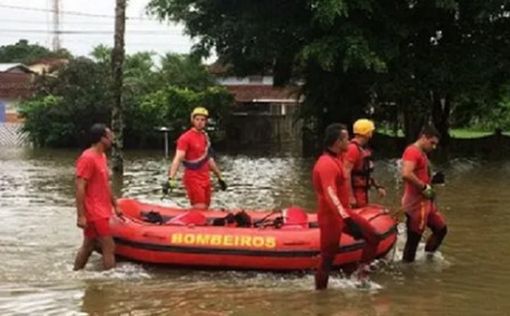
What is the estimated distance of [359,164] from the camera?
10102 millimetres

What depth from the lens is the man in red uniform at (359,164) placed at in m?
10.0

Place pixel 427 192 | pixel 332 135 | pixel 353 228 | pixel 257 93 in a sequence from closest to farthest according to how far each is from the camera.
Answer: pixel 353 228 < pixel 332 135 < pixel 427 192 < pixel 257 93

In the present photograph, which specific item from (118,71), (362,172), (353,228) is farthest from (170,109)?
(353,228)

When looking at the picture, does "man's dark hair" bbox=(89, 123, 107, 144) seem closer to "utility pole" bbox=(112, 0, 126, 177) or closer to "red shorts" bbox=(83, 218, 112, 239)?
"red shorts" bbox=(83, 218, 112, 239)

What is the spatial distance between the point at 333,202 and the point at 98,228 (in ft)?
8.37

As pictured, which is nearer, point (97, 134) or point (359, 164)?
point (97, 134)

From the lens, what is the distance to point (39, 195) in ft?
57.9

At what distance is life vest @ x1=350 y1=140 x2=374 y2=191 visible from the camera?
1011 centimetres

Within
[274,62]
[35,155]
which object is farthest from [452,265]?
[35,155]

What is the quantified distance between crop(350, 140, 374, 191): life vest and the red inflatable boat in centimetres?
38

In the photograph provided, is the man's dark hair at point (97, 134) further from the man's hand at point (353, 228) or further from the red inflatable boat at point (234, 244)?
the man's hand at point (353, 228)

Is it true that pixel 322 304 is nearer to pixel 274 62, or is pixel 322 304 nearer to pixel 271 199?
pixel 271 199

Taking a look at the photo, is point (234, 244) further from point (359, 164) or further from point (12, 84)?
point (12, 84)

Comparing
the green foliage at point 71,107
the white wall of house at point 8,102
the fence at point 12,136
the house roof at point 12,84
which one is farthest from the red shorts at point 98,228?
the house roof at point 12,84
